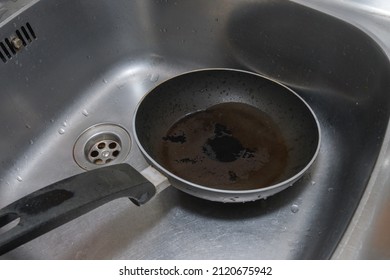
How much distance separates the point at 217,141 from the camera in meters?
0.52

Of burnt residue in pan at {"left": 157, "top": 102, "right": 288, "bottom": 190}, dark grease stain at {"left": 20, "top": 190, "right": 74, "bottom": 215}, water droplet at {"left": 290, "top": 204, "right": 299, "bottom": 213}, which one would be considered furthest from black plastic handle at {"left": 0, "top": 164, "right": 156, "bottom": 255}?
water droplet at {"left": 290, "top": 204, "right": 299, "bottom": 213}

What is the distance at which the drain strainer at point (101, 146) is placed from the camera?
555mm

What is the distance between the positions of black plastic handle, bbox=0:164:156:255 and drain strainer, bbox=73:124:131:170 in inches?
6.5

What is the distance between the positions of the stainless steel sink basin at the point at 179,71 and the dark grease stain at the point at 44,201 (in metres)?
0.14

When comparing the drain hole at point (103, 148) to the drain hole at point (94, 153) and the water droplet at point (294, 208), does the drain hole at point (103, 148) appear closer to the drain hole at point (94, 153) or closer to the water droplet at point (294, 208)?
the drain hole at point (94, 153)

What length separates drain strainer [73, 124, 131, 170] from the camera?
56 cm

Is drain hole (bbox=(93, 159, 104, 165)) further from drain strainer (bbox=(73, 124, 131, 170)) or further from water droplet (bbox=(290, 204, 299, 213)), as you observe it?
water droplet (bbox=(290, 204, 299, 213))

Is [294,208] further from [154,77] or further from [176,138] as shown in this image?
[154,77]

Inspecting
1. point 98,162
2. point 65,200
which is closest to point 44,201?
point 65,200

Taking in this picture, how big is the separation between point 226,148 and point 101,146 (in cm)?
21

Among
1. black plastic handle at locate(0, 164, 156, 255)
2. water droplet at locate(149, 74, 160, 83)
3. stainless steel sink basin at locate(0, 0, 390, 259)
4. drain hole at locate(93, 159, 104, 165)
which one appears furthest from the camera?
water droplet at locate(149, 74, 160, 83)

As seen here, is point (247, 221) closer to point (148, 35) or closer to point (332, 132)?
point (332, 132)

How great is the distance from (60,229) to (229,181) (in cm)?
24

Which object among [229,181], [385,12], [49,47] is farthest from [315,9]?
[49,47]
